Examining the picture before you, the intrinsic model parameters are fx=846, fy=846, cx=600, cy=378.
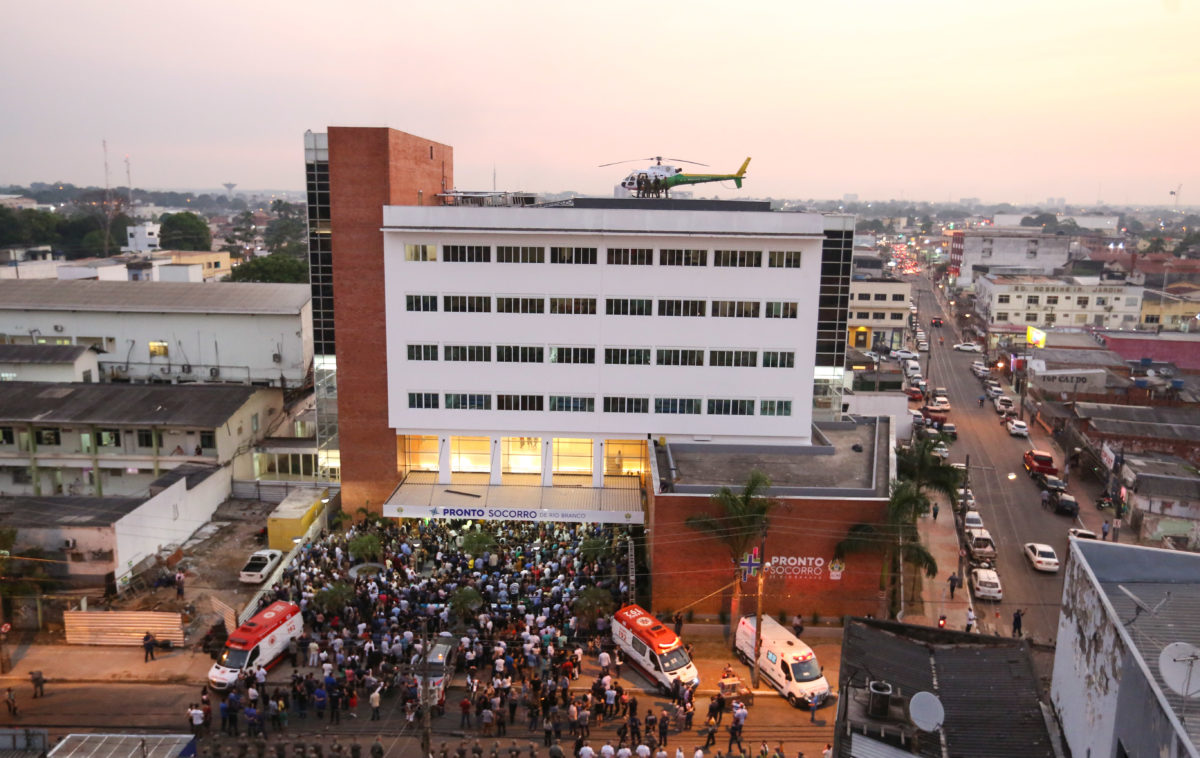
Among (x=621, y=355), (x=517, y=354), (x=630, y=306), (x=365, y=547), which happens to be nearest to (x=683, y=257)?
(x=630, y=306)

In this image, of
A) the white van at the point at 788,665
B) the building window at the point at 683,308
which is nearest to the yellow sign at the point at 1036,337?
the building window at the point at 683,308

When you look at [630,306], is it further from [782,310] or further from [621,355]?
[782,310]

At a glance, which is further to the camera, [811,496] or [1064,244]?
[1064,244]

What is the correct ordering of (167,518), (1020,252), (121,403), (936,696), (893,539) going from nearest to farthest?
(936,696) → (893,539) → (167,518) → (121,403) → (1020,252)

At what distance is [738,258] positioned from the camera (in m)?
34.7

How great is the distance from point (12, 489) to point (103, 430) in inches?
228

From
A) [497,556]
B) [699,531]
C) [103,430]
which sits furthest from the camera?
[103,430]

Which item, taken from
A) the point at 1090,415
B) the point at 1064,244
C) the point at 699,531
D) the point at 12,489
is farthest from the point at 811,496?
the point at 1064,244

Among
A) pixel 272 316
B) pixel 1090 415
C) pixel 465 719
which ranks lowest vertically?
pixel 465 719

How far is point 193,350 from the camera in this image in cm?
4962

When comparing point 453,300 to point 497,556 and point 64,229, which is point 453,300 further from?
point 64,229

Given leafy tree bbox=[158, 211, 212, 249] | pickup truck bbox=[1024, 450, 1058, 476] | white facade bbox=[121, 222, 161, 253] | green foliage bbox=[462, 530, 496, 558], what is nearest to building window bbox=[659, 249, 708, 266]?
green foliage bbox=[462, 530, 496, 558]

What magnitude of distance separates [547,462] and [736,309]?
10158 mm

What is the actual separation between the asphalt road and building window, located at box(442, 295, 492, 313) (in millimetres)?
21857
